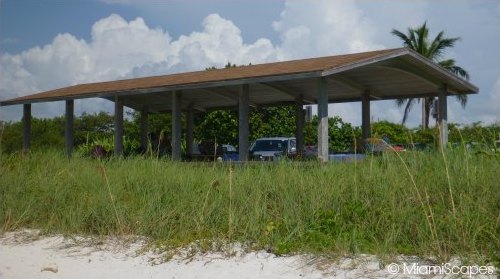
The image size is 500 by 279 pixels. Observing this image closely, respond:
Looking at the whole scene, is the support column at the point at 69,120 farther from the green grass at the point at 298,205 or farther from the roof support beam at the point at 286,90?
the green grass at the point at 298,205

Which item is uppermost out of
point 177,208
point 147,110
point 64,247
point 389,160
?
point 147,110

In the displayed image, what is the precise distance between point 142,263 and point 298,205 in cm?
181

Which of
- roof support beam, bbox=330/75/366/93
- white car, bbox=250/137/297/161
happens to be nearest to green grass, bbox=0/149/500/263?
roof support beam, bbox=330/75/366/93

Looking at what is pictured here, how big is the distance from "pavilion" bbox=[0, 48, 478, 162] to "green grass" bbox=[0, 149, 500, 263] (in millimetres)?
5492

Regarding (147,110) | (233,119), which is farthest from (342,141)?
(147,110)

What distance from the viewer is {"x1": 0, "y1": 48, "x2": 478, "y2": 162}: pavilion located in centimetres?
1336

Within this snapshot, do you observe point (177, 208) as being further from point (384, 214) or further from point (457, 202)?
point (457, 202)

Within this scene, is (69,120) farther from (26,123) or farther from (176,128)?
(176,128)

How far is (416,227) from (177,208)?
2.75m

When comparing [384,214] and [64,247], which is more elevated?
[384,214]

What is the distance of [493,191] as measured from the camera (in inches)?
228

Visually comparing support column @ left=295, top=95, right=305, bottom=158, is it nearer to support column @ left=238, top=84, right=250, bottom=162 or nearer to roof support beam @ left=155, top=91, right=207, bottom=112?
support column @ left=238, top=84, right=250, bottom=162

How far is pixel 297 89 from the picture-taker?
18.3 metres

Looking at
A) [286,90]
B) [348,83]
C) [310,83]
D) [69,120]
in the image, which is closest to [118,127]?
[69,120]
